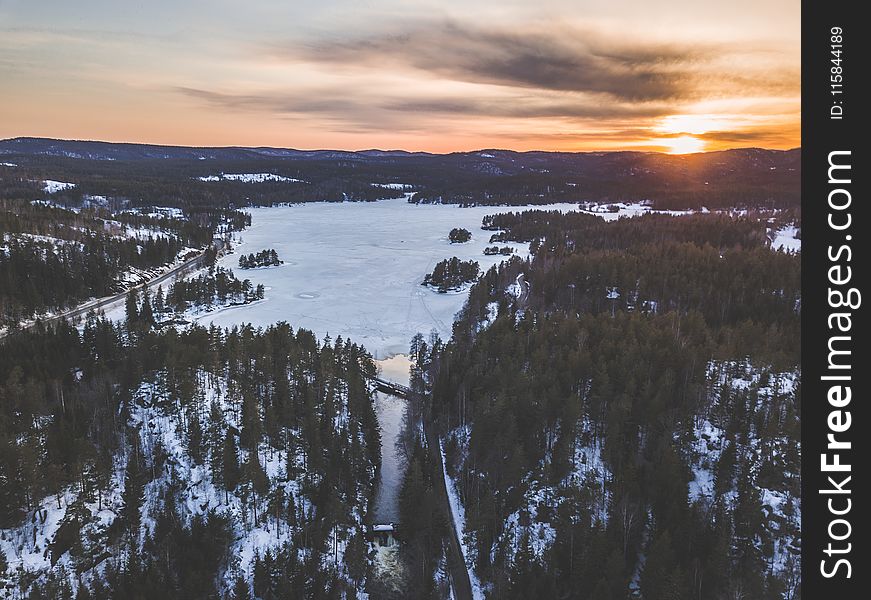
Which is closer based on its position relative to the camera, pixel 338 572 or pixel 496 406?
pixel 338 572

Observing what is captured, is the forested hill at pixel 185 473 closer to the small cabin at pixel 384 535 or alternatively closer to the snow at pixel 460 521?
the small cabin at pixel 384 535

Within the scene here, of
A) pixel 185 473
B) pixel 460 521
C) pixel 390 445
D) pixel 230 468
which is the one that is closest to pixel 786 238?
pixel 390 445

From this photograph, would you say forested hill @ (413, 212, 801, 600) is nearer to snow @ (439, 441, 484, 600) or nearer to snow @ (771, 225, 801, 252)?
snow @ (439, 441, 484, 600)

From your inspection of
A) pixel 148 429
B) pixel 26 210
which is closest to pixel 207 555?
pixel 148 429

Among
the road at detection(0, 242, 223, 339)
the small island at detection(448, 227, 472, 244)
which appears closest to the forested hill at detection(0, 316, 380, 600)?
the road at detection(0, 242, 223, 339)
